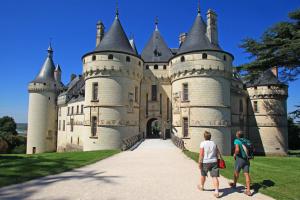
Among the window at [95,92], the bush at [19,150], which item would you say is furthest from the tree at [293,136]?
the bush at [19,150]

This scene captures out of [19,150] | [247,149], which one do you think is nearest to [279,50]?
[247,149]

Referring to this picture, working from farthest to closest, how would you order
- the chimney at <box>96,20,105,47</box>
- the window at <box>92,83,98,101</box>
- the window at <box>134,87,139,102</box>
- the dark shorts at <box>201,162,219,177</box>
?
the chimney at <box>96,20,105,47</box> → the window at <box>134,87,139,102</box> → the window at <box>92,83,98,101</box> → the dark shorts at <box>201,162,219,177</box>

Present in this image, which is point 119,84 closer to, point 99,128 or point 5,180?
point 99,128

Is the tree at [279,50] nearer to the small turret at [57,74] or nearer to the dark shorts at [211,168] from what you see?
the dark shorts at [211,168]

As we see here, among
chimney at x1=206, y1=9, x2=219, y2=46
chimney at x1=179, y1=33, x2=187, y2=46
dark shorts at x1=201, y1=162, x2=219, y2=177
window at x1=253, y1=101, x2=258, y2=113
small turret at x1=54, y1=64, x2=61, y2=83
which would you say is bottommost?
dark shorts at x1=201, y1=162, x2=219, y2=177

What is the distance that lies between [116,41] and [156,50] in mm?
6719

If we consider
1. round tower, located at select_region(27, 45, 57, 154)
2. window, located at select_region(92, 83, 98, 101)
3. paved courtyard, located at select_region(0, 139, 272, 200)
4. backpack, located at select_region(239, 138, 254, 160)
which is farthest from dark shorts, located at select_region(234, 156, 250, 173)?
round tower, located at select_region(27, 45, 57, 154)

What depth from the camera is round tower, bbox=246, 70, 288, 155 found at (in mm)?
33469

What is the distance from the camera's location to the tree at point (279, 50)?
56.9ft

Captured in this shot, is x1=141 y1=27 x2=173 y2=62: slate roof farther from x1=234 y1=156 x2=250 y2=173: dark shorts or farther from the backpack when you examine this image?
x1=234 y1=156 x2=250 y2=173: dark shorts

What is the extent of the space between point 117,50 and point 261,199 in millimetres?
21065

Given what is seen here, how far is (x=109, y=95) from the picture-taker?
2453 centimetres

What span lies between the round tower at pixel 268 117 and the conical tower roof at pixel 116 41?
61.0 ft

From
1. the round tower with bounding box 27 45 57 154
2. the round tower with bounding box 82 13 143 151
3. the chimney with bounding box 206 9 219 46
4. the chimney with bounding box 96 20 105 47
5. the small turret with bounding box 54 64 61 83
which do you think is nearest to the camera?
the round tower with bounding box 82 13 143 151
